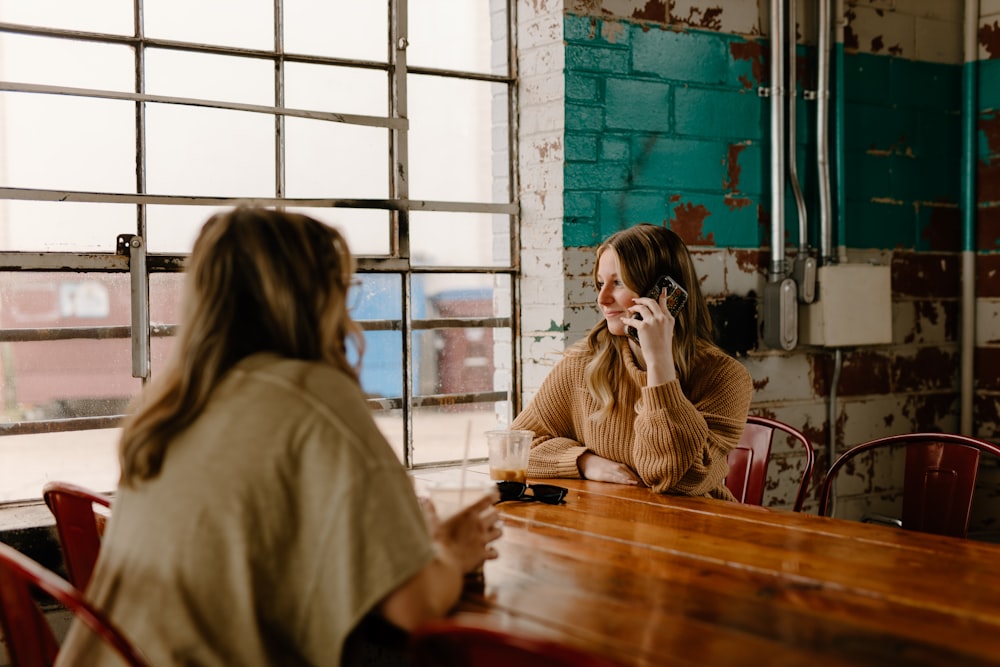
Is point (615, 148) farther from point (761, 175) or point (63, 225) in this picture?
point (63, 225)

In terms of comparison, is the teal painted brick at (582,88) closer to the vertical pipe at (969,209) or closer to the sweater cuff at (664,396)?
the sweater cuff at (664,396)

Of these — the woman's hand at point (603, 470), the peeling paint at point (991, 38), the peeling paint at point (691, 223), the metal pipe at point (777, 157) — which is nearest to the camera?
the woman's hand at point (603, 470)

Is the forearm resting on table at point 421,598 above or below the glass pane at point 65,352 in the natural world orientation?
below

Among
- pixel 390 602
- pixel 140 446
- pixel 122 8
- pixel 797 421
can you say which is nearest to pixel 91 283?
pixel 122 8

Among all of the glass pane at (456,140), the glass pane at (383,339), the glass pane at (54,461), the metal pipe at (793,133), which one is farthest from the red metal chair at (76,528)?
the metal pipe at (793,133)

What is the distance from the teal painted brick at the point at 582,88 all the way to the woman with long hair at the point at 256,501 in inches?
72.1

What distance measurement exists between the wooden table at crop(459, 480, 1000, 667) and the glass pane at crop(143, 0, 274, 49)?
5.20 ft

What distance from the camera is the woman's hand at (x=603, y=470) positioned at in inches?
93.8

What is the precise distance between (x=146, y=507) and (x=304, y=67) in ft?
6.19

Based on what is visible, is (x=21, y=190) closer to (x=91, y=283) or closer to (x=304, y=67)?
(x=91, y=283)

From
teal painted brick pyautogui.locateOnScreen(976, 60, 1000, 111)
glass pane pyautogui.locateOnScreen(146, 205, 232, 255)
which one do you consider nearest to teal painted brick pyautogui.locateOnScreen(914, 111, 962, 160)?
teal painted brick pyautogui.locateOnScreen(976, 60, 1000, 111)

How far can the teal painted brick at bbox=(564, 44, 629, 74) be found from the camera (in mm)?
3025

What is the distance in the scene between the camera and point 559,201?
3041mm

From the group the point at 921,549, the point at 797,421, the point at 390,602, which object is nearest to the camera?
the point at 390,602
